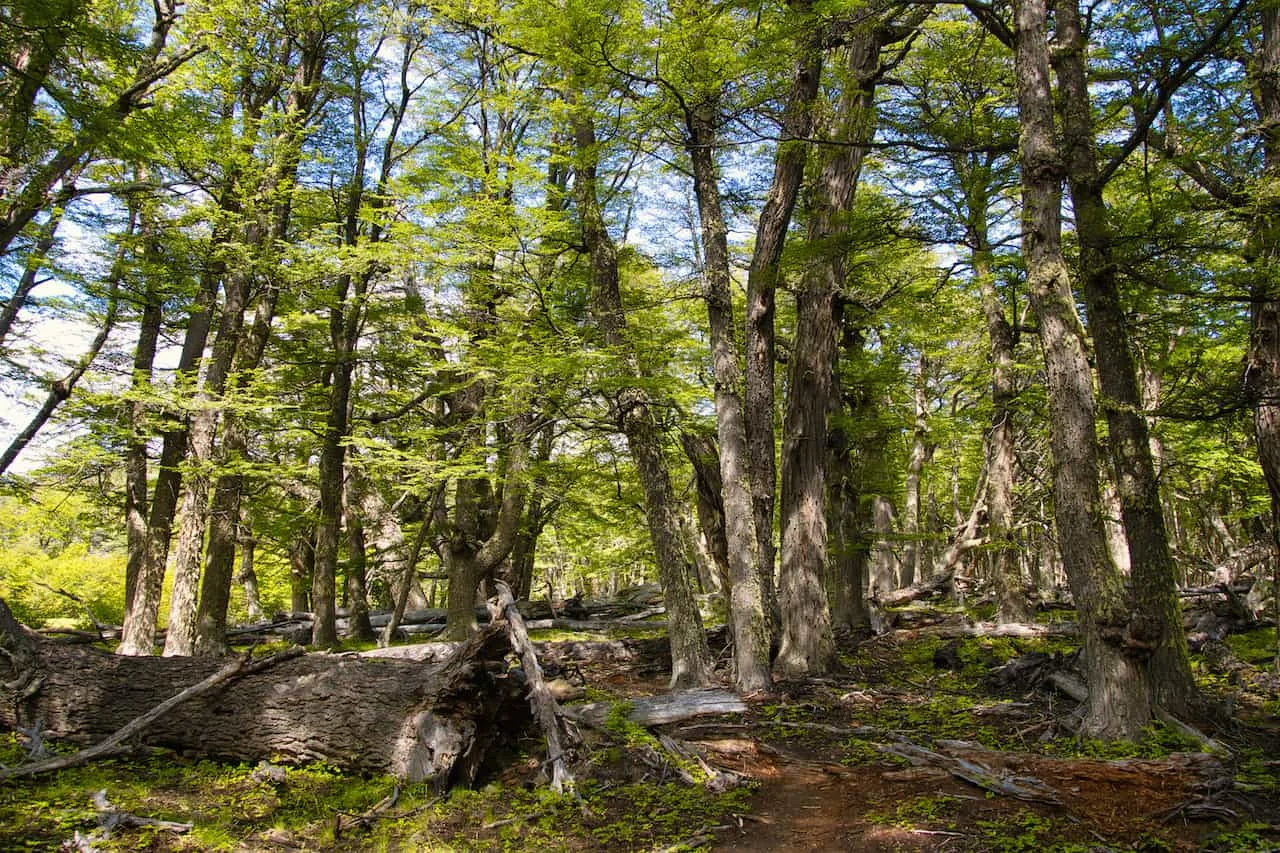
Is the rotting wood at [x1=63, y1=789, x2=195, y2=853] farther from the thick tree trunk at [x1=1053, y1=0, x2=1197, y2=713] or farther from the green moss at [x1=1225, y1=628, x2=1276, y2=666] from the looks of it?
the green moss at [x1=1225, y1=628, x2=1276, y2=666]

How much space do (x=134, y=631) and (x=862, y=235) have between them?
11.9 m

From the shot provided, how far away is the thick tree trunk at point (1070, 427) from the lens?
5211mm

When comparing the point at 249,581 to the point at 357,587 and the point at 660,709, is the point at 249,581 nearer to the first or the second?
the point at 357,587

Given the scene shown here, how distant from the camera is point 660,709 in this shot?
6574mm

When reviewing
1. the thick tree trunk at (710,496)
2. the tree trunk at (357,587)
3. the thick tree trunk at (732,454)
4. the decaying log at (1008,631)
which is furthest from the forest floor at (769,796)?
the tree trunk at (357,587)

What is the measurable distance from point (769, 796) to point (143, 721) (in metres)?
4.58

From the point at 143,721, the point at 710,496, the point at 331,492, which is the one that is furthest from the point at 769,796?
the point at 331,492

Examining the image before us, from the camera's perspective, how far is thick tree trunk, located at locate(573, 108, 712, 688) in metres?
8.54

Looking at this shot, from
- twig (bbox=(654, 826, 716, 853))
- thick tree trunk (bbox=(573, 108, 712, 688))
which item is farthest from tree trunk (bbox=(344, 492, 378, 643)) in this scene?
twig (bbox=(654, 826, 716, 853))

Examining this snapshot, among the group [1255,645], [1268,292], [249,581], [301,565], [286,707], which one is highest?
[1268,292]

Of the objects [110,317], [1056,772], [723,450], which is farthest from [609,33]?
[110,317]

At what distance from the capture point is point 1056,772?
450 cm

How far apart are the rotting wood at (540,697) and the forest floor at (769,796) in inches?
6.3

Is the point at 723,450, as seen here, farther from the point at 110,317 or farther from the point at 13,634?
the point at 110,317
